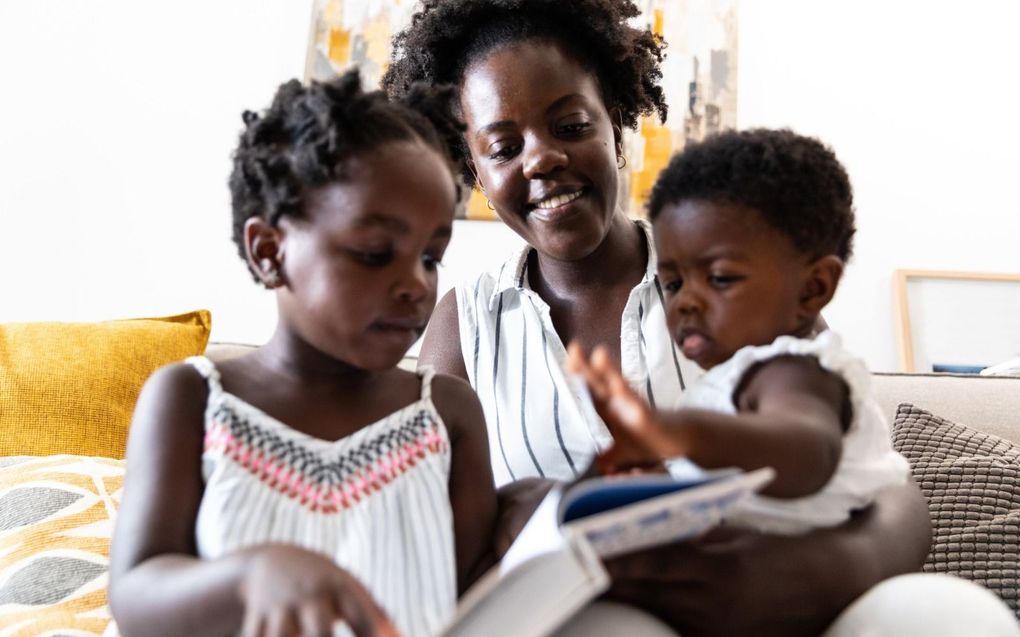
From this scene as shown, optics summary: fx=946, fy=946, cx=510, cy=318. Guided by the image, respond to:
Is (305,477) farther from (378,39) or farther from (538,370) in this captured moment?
(378,39)

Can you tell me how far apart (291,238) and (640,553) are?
47cm

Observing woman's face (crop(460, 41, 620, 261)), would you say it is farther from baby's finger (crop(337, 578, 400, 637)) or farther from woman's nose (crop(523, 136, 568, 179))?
baby's finger (crop(337, 578, 400, 637))

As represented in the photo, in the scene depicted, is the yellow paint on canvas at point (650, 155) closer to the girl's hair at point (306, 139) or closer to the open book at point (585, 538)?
the girl's hair at point (306, 139)

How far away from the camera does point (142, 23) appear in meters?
2.92

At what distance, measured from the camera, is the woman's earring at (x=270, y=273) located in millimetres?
985

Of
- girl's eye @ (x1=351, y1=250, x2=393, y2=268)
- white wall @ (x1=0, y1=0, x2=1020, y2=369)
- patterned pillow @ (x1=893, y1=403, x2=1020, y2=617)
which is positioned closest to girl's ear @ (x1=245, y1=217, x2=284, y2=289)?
girl's eye @ (x1=351, y1=250, x2=393, y2=268)

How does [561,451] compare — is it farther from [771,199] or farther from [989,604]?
[989,604]

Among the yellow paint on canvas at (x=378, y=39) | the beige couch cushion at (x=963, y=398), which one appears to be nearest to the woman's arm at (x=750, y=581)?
the beige couch cushion at (x=963, y=398)

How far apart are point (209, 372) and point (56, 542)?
547 mm

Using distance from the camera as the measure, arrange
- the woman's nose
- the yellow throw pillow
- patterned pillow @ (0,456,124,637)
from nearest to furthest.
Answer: patterned pillow @ (0,456,124,637), the woman's nose, the yellow throw pillow

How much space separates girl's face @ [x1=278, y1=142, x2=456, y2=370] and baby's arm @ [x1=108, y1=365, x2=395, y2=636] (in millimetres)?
150

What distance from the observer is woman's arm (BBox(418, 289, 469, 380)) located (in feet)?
5.03

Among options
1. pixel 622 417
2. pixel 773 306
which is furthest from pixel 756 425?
pixel 773 306

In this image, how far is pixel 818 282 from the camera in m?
1.01
